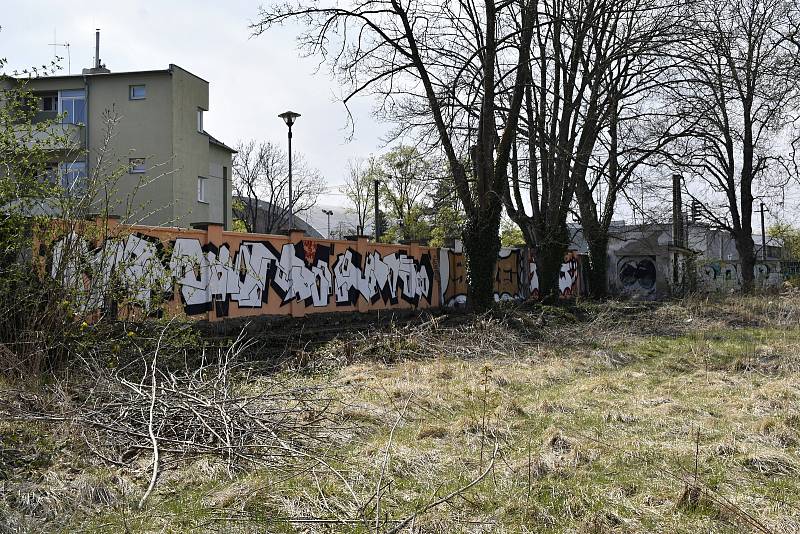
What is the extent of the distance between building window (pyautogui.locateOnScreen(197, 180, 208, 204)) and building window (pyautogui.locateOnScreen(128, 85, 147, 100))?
4.45 m

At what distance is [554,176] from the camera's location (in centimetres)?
2062

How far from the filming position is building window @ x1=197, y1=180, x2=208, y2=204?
33.4m

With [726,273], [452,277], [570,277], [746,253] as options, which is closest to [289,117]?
[452,277]

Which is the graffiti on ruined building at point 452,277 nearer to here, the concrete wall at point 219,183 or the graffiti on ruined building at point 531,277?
the graffiti on ruined building at point 531,277

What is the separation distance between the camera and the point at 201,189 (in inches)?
1334

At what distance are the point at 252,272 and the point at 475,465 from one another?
368 inches

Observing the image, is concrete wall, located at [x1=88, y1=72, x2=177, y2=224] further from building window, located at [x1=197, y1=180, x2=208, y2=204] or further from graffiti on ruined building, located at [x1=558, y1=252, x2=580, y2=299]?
graffiti on ruined building, located at [x1=558, y1=252, x2=580, y2=299]

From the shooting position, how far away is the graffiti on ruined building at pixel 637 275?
31219mm

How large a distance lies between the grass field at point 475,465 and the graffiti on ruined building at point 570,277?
2066 cm

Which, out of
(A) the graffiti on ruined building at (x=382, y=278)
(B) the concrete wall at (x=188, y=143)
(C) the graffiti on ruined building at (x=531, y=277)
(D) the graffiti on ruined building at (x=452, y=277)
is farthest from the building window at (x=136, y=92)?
(C) the graffiti on ruined building at (x=531, y=277)

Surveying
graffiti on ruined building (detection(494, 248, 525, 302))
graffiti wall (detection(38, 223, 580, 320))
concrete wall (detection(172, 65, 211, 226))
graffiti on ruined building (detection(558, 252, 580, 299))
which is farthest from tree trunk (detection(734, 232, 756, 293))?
concrete wall (detection(172, 65, 211, 226))

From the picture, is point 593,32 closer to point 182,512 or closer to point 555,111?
point 555,111

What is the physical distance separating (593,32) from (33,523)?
1897 centimetres

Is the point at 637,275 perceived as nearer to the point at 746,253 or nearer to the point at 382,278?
the point at 746,253
